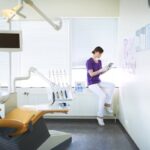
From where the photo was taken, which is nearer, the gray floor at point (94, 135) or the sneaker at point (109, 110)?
the gray floor at point (94, 135)

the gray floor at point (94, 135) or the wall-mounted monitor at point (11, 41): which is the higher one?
the wall-mounted monitor at point (11, 41)

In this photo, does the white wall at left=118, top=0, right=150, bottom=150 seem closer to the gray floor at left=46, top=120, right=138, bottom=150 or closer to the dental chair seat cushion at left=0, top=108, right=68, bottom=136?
the gray floor at left=46, top=120, right=138, bottom=150

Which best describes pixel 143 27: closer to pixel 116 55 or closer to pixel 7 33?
pixel 7 33

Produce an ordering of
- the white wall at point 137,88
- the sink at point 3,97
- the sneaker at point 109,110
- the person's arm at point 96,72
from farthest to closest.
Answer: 1. the sneaker at point 109,110
2. the person's arm at point 96,72
3. the white wall at point 137,88
4. the sink at point 3,97

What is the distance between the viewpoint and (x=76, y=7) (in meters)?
5.30

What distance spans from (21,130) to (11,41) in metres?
1.04

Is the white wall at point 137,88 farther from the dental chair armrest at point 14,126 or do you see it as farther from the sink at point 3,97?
the sink at point 3,97

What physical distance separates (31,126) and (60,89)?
3.30ft

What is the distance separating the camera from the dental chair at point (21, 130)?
266cm

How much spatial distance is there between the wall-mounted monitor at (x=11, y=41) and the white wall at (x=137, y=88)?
1528 millimetres

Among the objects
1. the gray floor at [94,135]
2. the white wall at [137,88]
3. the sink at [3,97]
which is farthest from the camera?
the gray floor at [94,135]

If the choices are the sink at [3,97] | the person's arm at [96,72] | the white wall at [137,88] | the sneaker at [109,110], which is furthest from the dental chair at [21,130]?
the sneaker at [109,110]

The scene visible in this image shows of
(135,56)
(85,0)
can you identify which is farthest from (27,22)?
(135,56)

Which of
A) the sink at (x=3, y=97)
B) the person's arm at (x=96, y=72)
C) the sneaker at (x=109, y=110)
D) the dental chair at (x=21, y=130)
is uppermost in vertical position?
the person's arm at (x=96, y=72)
